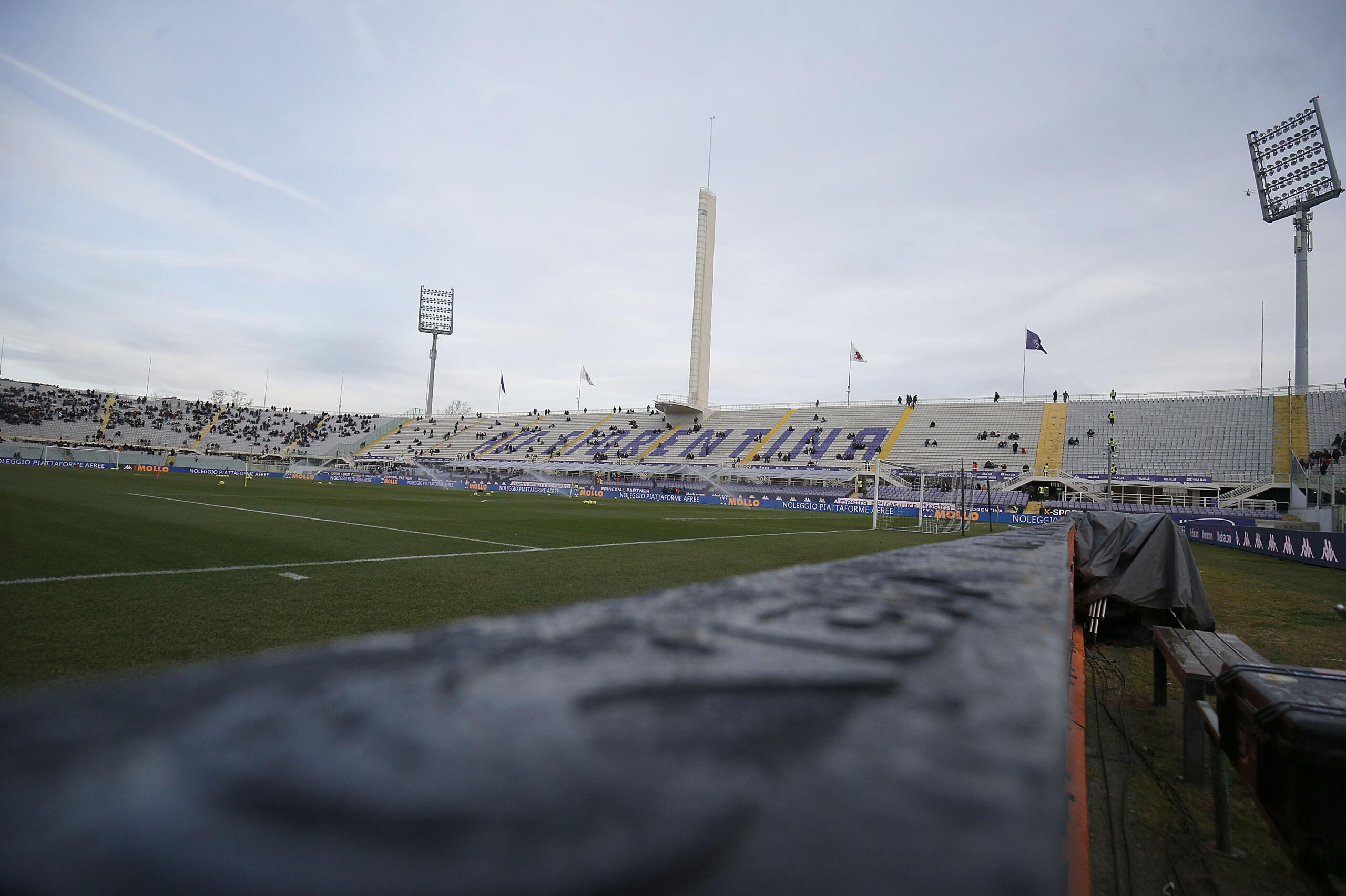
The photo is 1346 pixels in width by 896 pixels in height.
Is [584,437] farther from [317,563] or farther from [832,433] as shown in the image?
[317,563]

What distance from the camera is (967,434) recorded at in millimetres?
39531

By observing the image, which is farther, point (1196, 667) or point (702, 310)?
point (702, 310)

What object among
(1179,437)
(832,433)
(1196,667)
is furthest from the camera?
(832,433)

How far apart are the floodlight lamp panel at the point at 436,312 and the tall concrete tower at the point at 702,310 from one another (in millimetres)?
28981

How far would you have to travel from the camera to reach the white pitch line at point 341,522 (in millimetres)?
9984

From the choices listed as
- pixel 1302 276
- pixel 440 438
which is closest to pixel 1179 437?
pixel 1302 276

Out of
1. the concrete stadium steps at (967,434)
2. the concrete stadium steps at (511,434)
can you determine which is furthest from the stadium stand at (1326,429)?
the concrete stadium steps at (511,434)

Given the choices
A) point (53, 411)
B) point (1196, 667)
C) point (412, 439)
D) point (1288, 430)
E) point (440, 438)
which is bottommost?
point (1196, 667)

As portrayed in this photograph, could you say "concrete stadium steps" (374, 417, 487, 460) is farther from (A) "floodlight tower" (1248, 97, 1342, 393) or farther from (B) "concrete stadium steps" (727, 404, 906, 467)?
(A) "floodlight tower" (1248, 97, 1342, 393)

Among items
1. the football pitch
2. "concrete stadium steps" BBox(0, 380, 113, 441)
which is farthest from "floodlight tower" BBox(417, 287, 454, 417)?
the football pitch

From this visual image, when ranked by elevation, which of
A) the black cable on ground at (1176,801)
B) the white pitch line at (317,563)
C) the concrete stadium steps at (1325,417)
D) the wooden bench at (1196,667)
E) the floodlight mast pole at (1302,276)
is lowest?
the black cable on ground at (1176,801)

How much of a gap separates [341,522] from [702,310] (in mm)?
40165

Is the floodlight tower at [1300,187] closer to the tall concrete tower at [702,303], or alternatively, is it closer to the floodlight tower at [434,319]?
the tall concrete tower at [702,303]

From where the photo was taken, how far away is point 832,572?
8.36 feet
